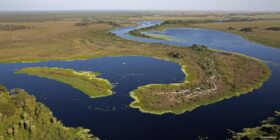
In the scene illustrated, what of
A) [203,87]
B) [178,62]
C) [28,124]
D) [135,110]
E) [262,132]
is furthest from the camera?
[178,62]

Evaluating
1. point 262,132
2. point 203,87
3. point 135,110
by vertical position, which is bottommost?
point 135,110

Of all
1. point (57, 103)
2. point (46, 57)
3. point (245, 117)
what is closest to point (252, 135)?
point (245, 117)

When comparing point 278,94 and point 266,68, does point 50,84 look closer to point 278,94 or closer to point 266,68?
point 278,94

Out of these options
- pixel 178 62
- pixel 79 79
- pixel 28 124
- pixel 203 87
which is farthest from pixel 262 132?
pixel 178 62

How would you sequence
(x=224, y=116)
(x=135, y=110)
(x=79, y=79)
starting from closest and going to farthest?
(x=224, y=116), (x=135, y=110), (x=79, y=79)

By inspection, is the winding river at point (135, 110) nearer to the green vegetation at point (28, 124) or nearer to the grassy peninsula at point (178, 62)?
the grassy peninsula at point (178, 62)

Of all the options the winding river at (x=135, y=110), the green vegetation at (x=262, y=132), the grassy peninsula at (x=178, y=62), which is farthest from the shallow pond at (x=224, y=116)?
the grassy peninsula at (x=178, y=62)

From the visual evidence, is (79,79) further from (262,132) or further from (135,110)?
(262,132)
